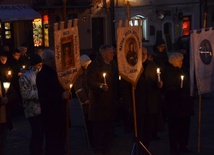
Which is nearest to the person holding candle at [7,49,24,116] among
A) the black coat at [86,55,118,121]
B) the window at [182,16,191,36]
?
the black coat at [86,55,118,121]

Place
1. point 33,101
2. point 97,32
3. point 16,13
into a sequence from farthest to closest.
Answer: point 97,32 → point 16,13 → point 33,101

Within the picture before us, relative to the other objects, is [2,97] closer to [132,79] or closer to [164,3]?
[132,79]

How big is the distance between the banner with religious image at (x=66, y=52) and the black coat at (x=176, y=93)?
1.77 meters

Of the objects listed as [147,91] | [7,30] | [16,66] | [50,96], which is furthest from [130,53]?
[7,30]

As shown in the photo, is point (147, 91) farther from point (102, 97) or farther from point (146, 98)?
point (102, 97)

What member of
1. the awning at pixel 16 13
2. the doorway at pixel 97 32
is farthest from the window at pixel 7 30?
the doorway at pixel 97 32

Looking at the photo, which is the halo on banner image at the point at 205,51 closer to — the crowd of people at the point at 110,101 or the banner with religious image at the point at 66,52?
the crowd of people at the point at 110,101

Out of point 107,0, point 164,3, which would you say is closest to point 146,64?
point 107,0

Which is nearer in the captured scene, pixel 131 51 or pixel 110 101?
pixel 131 51

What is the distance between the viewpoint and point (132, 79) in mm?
8234

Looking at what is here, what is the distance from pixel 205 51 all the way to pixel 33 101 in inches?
128

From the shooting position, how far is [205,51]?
31.2 ft

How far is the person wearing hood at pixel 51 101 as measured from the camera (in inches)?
299

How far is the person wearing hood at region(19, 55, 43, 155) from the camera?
8.48 metres
